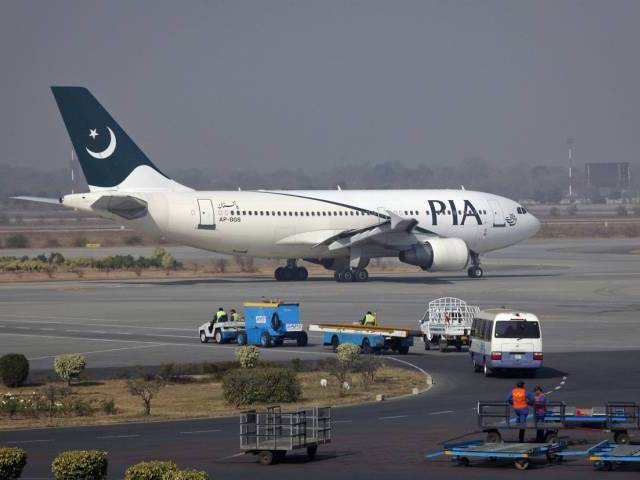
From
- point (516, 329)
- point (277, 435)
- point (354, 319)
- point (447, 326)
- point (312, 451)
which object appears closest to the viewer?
point (277, 435)

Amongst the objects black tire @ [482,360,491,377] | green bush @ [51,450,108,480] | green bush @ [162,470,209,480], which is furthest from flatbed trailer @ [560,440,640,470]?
black tire @ [482,360,491,377]

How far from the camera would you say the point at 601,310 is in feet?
190

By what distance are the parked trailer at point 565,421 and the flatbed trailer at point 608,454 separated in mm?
1126

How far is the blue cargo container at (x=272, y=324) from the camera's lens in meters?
47.2

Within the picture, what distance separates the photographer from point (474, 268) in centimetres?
7994

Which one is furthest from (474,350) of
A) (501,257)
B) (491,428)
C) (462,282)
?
(501,257)

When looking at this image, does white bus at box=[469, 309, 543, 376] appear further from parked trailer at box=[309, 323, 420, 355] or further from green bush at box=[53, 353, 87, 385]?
green bush at box=[53, 353, 87, 385]

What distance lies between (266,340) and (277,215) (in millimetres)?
28610

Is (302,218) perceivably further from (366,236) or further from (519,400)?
(519,400)

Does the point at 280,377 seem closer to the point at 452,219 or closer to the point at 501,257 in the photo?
the point at 452,219

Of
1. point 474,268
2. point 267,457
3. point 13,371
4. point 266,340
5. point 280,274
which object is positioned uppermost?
point 474,268

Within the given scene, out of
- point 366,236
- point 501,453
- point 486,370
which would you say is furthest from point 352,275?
point 501,453

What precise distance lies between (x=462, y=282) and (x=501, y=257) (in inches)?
1282

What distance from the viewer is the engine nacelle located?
74.0 meters
